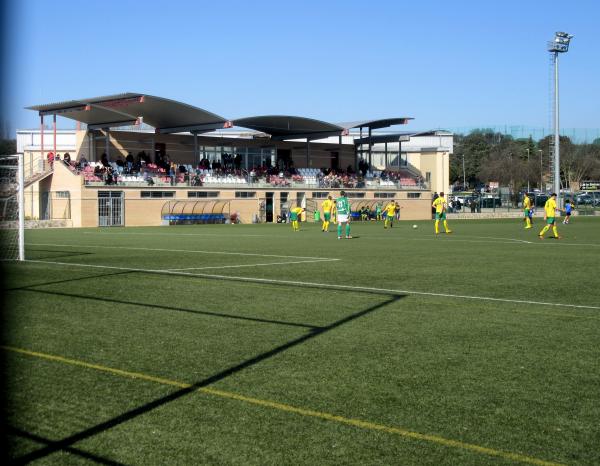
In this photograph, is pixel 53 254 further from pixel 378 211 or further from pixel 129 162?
pixel 378 211

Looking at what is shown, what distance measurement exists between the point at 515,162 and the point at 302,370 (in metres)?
110

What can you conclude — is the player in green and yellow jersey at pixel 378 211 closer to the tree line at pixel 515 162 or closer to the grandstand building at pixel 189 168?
the grandstand building at pixel 189 168

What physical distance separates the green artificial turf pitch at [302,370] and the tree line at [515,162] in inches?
3708

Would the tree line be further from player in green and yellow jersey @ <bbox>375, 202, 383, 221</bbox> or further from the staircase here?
the staircase

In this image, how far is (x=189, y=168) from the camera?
207 ft

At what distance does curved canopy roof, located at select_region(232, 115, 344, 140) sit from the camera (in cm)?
6594

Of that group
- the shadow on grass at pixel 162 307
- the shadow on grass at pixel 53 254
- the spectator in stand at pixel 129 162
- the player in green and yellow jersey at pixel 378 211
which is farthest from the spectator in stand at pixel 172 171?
the shadow on grass at pixel 162 307

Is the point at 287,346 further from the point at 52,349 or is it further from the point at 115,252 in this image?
the point at 115,252

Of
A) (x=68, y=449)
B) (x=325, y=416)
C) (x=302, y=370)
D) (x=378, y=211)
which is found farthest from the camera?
(x=378, y=211)

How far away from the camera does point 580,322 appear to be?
9984 millimetres

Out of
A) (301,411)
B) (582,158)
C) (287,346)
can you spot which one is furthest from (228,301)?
(582,158)

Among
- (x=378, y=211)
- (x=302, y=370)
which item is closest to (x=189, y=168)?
(x=378, y=211)

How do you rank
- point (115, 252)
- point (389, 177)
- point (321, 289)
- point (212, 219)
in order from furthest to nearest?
point (389, 177) < point (212, 219) < point (115, 252) < point (321, 289)

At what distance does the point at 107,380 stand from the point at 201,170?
56.7 metres
